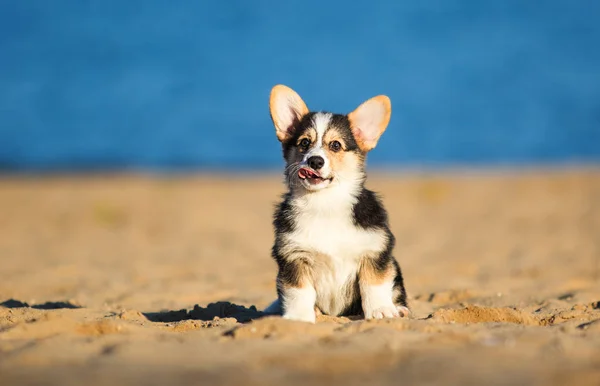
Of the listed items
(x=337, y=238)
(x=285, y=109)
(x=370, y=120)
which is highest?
(x=285, y=109)

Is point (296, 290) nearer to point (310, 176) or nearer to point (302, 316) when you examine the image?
A: point (302, 316)

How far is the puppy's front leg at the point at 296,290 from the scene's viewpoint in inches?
188

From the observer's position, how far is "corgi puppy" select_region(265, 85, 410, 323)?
484 cm

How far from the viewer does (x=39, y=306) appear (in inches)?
266

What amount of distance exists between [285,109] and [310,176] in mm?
774

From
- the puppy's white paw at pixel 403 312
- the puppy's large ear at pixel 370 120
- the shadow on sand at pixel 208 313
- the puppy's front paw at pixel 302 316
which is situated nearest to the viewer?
the puppy's front paw at pixel 302 316

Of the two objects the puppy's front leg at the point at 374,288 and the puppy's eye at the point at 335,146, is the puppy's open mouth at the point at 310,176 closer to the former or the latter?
the puppy's eye at the point at 335,146

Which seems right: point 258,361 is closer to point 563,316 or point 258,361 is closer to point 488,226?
point 563,316

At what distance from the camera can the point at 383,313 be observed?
479 cm

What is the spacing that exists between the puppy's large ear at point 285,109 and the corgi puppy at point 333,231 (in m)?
0.04

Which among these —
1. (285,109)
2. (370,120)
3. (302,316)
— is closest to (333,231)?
(302,316)

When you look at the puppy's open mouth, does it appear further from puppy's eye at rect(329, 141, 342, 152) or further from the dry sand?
the dry sand

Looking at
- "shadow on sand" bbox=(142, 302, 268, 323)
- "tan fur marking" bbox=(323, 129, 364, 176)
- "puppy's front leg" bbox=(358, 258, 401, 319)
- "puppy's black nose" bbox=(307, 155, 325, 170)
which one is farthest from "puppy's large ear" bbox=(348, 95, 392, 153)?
"shadow on sand" bbox=(142, 302, 268, 323)

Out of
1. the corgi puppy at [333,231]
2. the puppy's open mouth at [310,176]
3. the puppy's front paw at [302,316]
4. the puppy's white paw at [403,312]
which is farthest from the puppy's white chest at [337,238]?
the puppy's white paw at [403,312]
